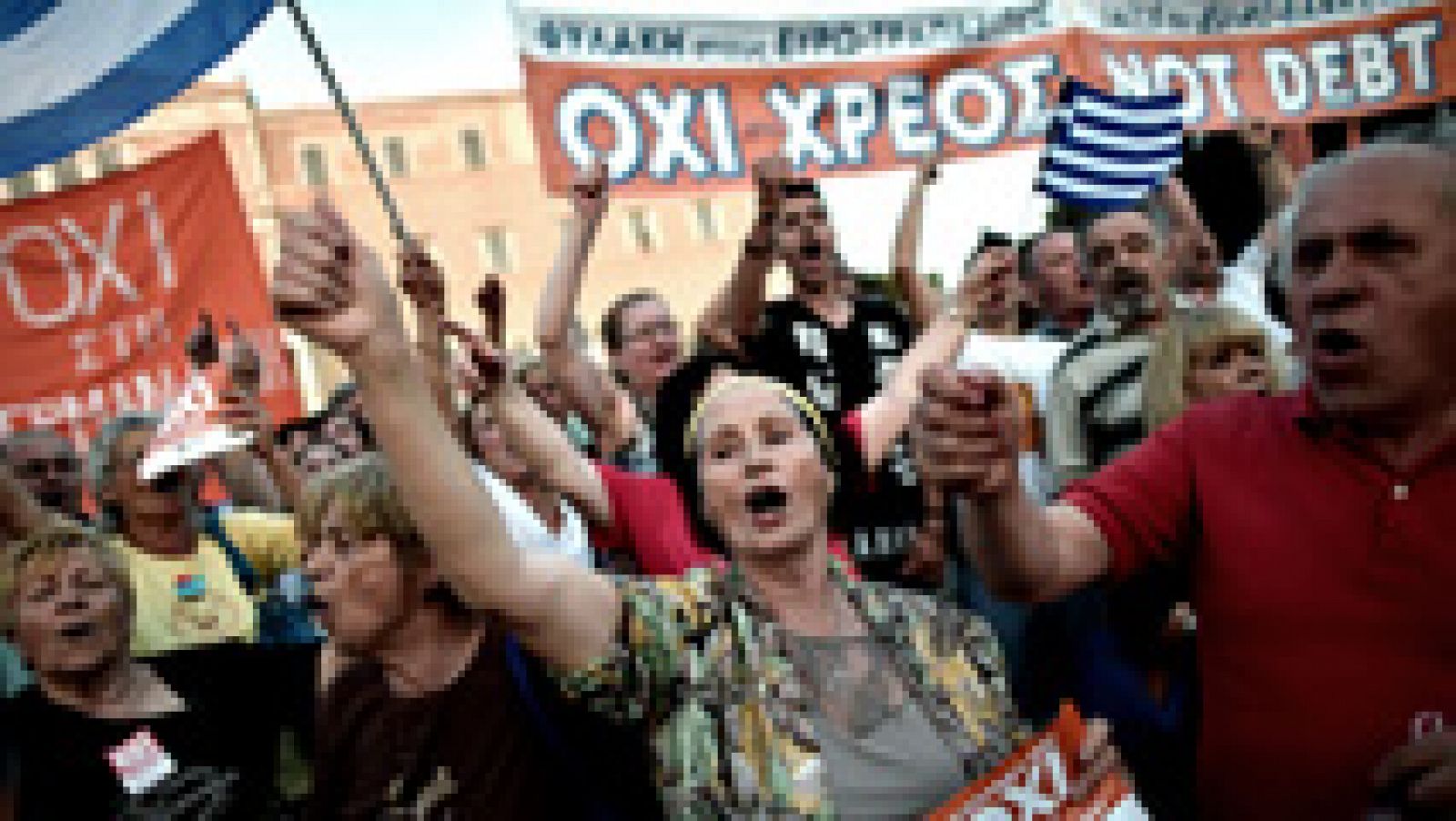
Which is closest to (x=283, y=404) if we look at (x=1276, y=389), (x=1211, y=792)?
(x=1276, y=389)

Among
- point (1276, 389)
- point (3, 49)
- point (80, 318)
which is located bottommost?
point (1276, 389)

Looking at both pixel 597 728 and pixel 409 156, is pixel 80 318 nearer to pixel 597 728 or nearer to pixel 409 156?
pixel 597 728

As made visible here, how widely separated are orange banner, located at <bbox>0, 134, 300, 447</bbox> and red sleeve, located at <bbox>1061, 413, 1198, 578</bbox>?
5114 mm

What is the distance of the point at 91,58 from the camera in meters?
3.35

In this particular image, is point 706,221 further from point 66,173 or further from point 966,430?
point 966,430

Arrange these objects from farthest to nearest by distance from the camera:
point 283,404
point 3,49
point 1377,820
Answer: point 283,404 → point 3,49 → point 1377,820

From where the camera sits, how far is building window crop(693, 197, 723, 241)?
145ft

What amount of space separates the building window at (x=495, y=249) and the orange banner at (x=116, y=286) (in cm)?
3642

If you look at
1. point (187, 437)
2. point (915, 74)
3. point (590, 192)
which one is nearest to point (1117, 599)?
point (590, 192)

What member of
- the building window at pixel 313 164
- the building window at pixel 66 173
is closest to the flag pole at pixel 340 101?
the building window at pixel 66 173

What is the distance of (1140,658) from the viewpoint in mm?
2609

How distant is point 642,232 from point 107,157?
1895 cm

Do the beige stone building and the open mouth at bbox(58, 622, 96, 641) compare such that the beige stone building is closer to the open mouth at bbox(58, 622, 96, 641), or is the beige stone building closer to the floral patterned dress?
the open mouth at bbox(58, 622, 96, 641)

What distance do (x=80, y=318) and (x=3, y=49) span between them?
2.82 meters
